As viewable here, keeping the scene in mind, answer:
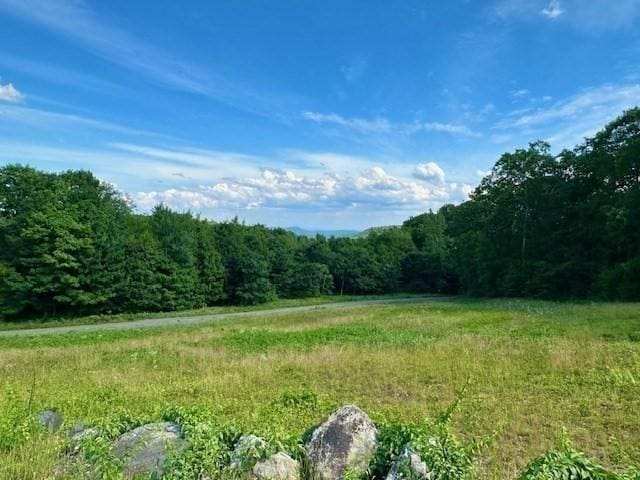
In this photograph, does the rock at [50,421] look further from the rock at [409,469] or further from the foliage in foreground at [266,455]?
the rock at [409,469]

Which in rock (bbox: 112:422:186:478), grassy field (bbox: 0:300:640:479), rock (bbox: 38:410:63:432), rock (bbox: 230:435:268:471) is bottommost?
grassy field (bbox: 0:300:640:479)

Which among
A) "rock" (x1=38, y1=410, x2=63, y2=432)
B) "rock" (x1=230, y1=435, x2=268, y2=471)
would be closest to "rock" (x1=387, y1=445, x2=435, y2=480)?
"rock" (x1=230, y1=435, x2=268, y2=471)

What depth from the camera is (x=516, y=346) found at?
12398mm

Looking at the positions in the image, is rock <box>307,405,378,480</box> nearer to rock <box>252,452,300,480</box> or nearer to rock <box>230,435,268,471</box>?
rock <box>252,452,300,480</box>

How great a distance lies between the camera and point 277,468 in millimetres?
4129

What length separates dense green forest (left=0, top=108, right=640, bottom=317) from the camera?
35969mm

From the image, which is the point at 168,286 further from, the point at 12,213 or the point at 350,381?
the point at 350,381

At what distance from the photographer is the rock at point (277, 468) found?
403 centimetres

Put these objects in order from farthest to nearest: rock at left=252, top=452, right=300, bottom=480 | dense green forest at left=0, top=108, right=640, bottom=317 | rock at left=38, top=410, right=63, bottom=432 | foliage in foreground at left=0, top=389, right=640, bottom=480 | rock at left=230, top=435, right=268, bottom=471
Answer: dense green forest at left=0, top=108, right=640, bottom=317 < rock at left=38, top=410, right=63, bottom=432 < rock at left=230, top=435, right=268, bottom=471 < rock at left=252, top=452, right=300, bottom=480 < foliage in foreground at left=0, top=389, right=640, bottom=480

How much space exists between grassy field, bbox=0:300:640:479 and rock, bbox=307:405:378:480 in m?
0.59

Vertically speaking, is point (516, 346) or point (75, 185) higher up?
point (75, 185)

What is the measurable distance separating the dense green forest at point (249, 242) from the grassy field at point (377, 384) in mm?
23710

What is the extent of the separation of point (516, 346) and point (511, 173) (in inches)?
1572

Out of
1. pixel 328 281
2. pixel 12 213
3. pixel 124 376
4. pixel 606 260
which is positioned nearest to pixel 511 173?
pixel 606 260
